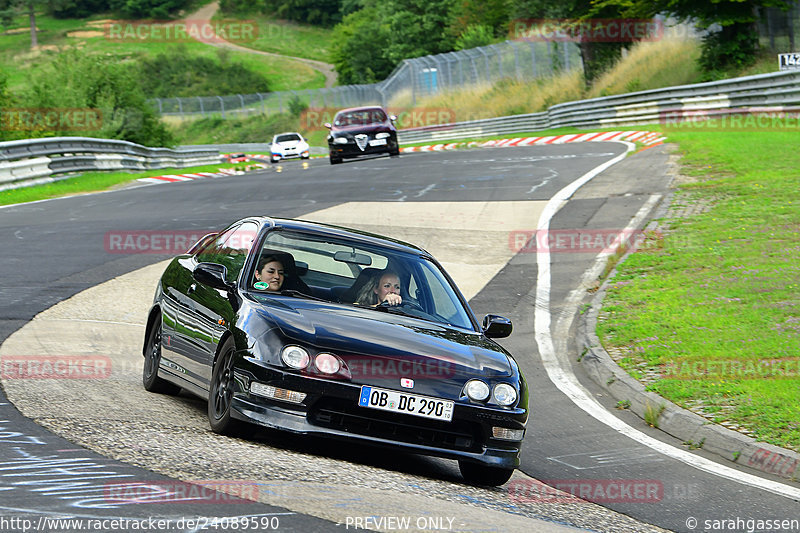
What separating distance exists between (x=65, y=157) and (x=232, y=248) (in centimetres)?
2286

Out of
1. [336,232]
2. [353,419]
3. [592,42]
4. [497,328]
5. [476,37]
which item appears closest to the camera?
[353,419]

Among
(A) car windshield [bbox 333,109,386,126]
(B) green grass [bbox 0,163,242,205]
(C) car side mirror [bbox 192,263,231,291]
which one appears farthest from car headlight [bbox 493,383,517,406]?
(A) car windshield [bbox 333,109,386,126]

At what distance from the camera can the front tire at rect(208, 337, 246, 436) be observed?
21.1ft

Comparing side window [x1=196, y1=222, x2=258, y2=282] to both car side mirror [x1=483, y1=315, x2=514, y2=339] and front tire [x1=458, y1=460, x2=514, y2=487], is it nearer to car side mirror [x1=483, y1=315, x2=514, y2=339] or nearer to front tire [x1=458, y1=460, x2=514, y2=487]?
car side mirror [x1=483, y1=315, x2=514, y2=339]

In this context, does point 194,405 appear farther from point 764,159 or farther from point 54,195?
point 54,195

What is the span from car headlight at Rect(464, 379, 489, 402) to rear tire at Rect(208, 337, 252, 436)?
132 cm

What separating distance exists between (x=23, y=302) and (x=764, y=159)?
1555 centimetres

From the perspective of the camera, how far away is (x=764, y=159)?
21953mm

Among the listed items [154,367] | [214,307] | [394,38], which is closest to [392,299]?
[214,307]

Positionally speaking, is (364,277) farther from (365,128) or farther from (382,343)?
(365,128)

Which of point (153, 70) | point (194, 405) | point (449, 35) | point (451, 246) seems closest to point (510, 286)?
point (451, 246)

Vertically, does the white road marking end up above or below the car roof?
below

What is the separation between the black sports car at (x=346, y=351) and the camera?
6242 mm

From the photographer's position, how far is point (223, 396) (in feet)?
21.8
